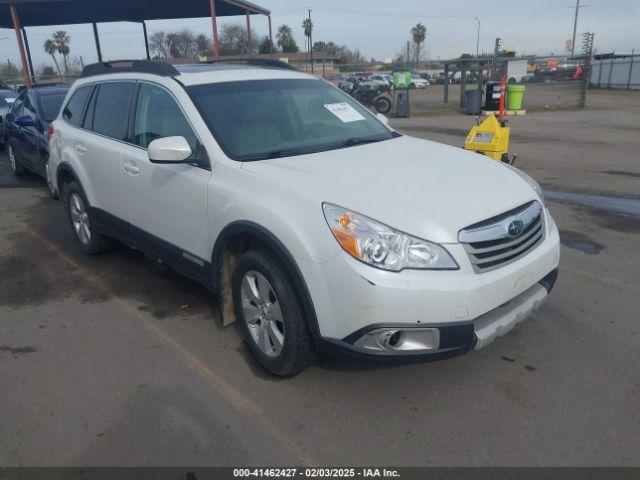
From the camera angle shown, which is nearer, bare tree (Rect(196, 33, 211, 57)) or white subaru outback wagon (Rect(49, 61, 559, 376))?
white subaru outback wagon (Rect(49, 61, 559, 376))

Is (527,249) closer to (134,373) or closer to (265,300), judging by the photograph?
(265,300)

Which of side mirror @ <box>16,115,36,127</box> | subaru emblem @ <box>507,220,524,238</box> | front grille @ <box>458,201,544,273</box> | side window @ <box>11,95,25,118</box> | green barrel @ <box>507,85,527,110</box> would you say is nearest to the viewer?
front grille @ <box>458,201,544,273</box>

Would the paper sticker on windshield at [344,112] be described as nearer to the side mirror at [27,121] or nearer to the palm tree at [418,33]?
the side mirror at [27,121]

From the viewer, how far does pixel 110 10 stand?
1830 centimetres

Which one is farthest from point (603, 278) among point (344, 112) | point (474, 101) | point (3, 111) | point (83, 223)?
point (474, 101)

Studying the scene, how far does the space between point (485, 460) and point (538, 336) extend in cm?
141

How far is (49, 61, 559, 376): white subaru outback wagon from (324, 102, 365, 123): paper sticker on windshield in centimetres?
1

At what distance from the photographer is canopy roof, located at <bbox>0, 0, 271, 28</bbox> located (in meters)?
16.0

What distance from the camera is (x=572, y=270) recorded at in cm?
493

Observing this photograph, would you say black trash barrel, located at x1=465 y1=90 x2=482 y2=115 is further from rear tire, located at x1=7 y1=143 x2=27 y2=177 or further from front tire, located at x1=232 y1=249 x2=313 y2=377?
front tire, located at x1=232 y1=249 x2=313 y2=377

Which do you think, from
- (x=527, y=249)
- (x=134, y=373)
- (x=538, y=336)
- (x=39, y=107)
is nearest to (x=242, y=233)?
(x=134, y=373)

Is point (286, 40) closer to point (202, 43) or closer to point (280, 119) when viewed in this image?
point (202, 43)

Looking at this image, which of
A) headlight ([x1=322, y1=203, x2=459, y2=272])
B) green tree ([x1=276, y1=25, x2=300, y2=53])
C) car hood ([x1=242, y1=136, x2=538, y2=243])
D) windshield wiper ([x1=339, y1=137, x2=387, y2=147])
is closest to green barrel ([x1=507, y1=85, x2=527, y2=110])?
windshield wiper ([x1=339, y1=137, x2=387, y2=147])

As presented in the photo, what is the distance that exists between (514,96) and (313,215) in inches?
798
